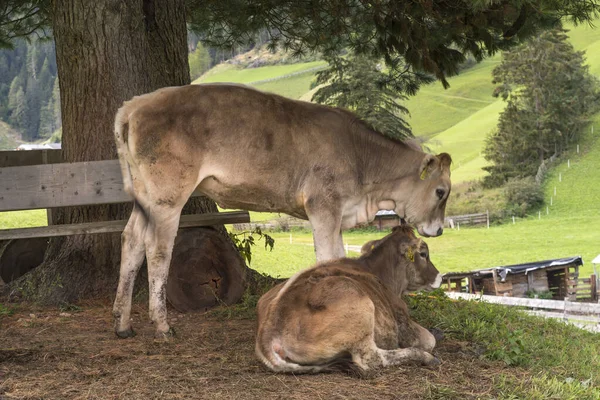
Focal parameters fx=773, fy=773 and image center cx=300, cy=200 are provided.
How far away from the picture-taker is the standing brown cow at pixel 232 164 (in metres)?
6.68

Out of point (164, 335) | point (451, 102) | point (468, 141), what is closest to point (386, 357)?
point (164, 335)

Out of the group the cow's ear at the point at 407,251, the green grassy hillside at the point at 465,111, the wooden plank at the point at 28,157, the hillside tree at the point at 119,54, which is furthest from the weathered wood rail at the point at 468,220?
the cow's ear at the point at 407,251

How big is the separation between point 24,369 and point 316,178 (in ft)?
9.78

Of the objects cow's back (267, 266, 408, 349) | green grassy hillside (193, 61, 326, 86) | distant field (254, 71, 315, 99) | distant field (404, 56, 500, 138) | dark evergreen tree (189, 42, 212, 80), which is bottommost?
cow's back (267, 266, 408, 349)

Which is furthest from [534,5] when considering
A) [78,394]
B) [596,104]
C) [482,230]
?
[596,104]

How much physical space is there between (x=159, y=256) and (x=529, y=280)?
99.0 feet

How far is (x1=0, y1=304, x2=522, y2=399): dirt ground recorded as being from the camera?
5.04 meters

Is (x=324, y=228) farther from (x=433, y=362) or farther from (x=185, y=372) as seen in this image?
(x=185, y=372)

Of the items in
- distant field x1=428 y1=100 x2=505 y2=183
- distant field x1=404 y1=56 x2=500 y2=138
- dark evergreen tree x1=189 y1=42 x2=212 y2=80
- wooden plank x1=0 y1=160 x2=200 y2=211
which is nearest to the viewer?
wooden plank x1=0 y1=160 x2=200 y2=211

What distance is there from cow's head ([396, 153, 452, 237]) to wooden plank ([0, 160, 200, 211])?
7.16 ft

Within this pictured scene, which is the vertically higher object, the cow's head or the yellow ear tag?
the cow's head

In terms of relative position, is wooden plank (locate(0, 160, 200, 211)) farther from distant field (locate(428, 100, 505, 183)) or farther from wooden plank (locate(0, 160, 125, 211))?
distant field (locate(428, 100, 505, 183))

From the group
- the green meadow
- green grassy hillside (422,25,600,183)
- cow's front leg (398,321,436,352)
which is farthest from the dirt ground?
green grassy hillside (422,25,600,183)

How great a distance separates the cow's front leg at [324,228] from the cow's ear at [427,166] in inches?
43.9
